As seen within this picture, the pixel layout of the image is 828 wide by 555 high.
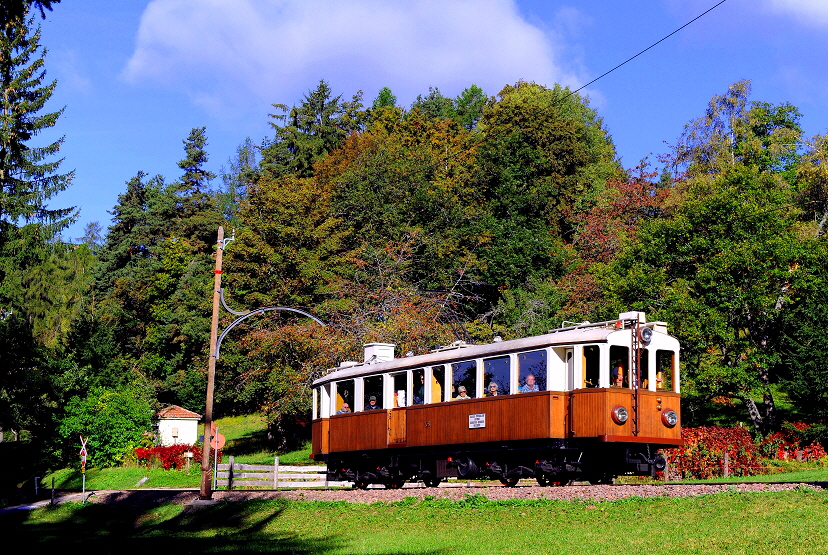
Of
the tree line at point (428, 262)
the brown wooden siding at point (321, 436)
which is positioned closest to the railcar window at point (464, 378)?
the brown wooden siding at point (321, 436)

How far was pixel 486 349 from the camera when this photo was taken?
77.8 feet

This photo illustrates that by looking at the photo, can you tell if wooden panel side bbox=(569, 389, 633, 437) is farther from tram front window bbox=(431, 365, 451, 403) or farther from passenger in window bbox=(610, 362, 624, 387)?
tram front window bbox=(431, 365, 451, 403)

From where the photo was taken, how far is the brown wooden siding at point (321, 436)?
30391 mm

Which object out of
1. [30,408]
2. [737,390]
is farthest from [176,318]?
[737,390]

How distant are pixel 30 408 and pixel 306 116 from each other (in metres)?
44.7

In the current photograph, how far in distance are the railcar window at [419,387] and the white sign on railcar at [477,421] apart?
89.0 inches

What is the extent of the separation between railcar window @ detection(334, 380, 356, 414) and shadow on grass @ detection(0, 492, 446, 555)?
5384 mm

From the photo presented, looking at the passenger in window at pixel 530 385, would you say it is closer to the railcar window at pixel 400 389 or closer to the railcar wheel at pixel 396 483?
the railcar window at pixel 400 389

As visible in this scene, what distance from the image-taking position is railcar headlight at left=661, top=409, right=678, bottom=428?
22047 millimetres

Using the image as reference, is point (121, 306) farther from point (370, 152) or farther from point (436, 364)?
point (436, 364)

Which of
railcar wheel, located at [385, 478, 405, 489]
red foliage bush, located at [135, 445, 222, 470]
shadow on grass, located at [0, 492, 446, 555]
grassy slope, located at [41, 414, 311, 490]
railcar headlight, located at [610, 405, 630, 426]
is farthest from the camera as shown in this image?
red foliage bush, located at [135, 445, 222, 470]

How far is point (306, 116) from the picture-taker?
8431 cm

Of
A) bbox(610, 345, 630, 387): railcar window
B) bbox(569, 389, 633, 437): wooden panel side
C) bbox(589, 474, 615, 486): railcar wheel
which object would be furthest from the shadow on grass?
bbox(610, 345, 630, 387): railcar window

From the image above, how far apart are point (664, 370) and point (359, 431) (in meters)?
9.77
